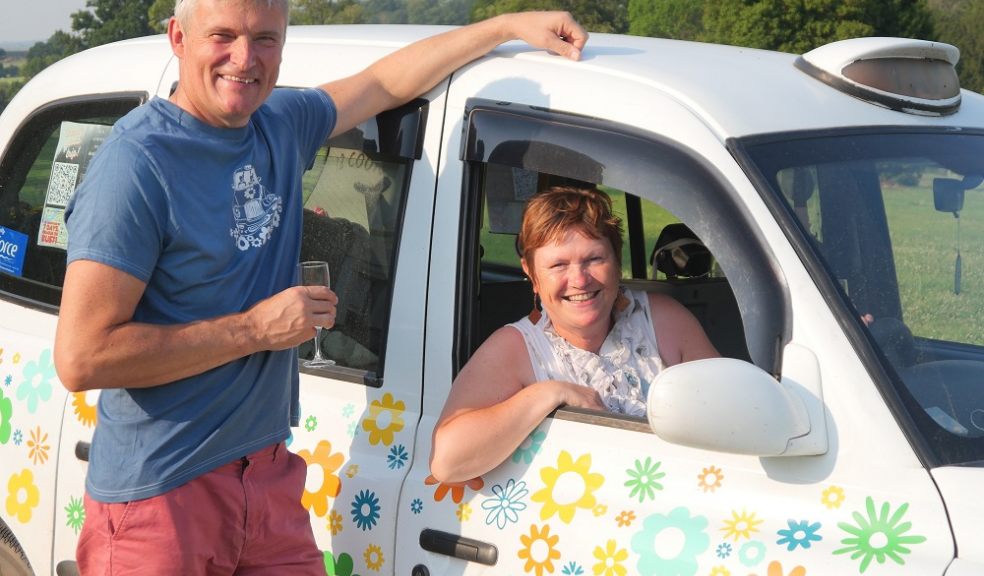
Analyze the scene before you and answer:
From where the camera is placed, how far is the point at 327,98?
3111 mm

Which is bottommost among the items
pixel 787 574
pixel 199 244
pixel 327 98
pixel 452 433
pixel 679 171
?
pixel 787 574

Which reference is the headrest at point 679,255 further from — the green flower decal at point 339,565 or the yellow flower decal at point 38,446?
the yellow flower decal at point 38,446

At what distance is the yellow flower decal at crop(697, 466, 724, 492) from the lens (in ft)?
8.00

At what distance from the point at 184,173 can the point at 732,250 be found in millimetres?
1097

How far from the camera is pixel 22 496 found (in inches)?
137

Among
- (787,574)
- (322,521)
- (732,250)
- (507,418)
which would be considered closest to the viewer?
(787,574)

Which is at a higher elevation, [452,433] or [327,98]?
[327,98]

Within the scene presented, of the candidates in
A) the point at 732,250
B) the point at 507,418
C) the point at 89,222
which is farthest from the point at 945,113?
the point at 89,222

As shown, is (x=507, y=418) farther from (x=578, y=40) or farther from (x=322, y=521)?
(x=578, y=40)

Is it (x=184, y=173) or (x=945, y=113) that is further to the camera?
(x=945, y=113)

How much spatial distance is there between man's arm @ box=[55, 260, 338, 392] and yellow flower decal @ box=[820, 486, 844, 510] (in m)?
1.02

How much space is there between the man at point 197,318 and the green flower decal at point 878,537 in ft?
3.61

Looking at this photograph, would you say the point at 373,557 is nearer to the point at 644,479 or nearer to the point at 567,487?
the point at 567,487

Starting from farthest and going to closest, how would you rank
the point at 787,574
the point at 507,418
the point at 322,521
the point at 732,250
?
the point at 322,521, the point at 507,418, the point at 732,250, the point at 787,574
